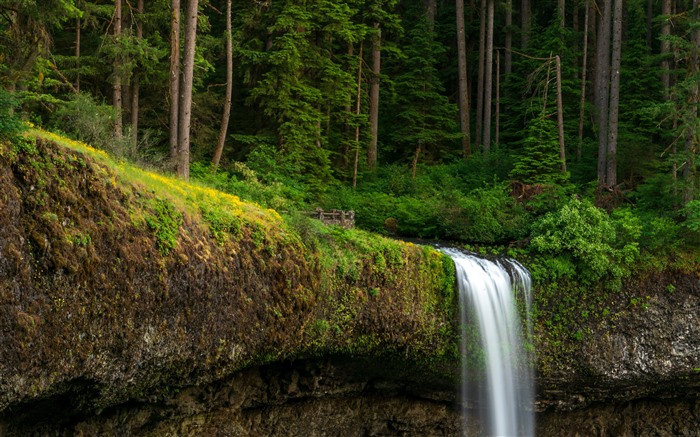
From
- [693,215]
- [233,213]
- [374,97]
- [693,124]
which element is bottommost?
[233,213]

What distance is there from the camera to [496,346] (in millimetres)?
16016

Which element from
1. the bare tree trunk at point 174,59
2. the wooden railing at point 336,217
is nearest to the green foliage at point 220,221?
the wooden railing at point 336,217

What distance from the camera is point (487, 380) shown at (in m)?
16.3

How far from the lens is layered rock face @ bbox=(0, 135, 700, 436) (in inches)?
323

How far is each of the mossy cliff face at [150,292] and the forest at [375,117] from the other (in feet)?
9.42

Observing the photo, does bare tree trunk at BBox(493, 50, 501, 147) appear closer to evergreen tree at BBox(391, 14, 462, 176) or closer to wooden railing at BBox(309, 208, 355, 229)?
evergreen tree at BBox(391, 14, 462, 176)

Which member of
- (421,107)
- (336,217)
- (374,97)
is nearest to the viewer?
(336,217)

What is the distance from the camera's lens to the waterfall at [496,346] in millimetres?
15938

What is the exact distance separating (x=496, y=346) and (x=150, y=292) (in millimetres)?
9545

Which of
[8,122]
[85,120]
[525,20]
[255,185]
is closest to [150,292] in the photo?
[8,122]

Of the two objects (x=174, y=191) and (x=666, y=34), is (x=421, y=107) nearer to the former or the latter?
(x=666, y=34)

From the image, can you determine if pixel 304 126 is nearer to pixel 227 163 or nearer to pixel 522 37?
pixel 227 163

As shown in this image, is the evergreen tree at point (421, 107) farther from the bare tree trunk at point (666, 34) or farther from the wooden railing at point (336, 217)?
the wooden railing at point (336, 217)

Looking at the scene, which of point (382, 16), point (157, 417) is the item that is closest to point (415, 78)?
point (382, 16)
